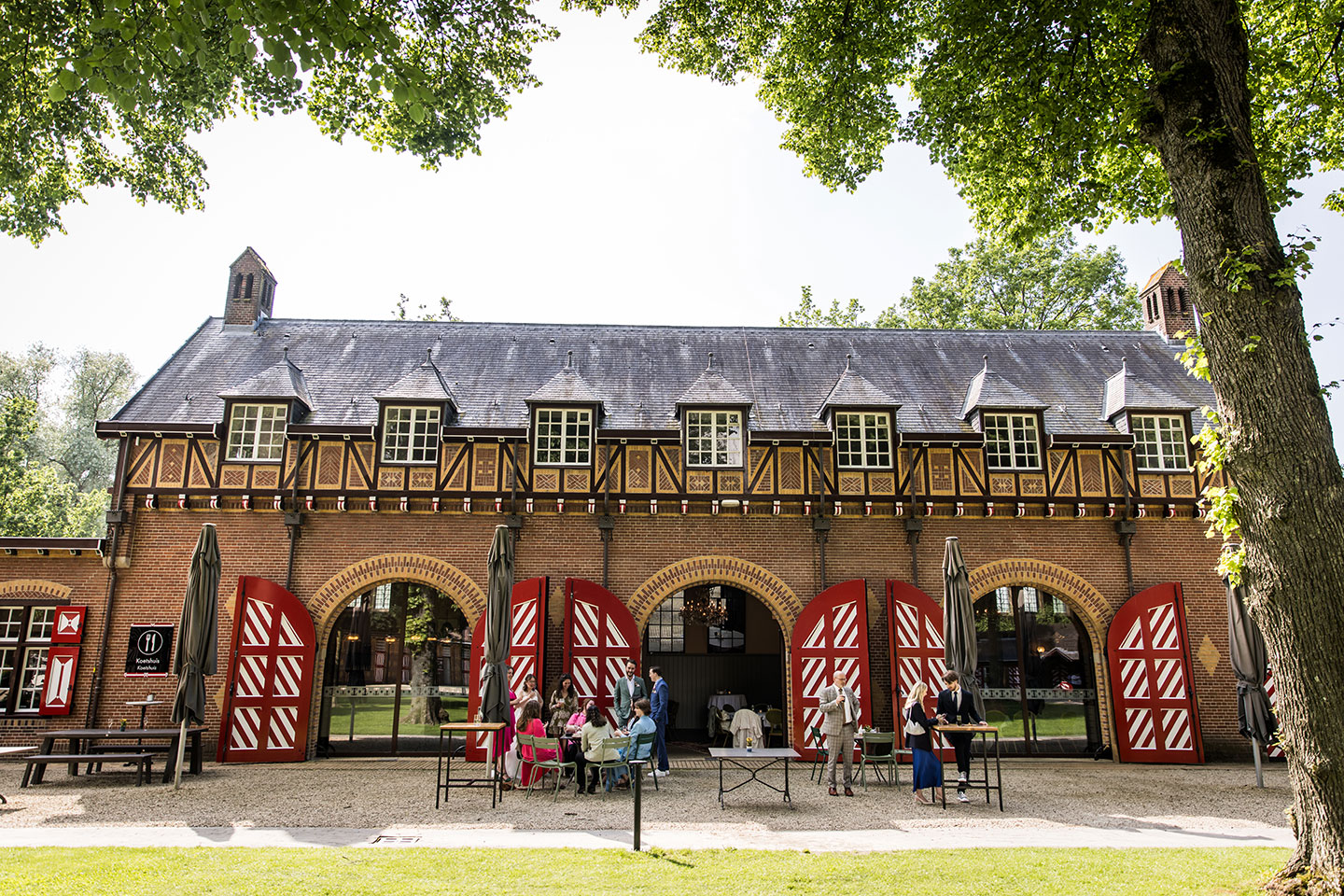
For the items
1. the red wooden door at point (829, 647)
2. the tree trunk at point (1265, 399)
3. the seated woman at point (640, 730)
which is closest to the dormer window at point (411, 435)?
the seated woman at point (640, 730)

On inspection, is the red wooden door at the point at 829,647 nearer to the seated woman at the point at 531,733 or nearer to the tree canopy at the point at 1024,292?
the seated woman at the point at 531,733

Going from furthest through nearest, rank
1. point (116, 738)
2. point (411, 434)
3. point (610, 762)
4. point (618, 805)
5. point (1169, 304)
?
point (1169, 304) < point (411, 434) < point (116, 738) < point (610, 762) < point (618, 805)

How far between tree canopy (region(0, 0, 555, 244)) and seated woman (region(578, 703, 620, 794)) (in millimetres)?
6982

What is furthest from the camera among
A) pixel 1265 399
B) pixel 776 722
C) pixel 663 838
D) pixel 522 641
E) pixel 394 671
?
pixel 776 722

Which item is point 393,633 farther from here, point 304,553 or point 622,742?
point 622,742

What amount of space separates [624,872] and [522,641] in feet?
25.4

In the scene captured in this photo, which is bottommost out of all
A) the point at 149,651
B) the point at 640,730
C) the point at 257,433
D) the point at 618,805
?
the point at 618,805

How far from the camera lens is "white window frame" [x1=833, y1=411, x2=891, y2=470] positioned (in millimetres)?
15172

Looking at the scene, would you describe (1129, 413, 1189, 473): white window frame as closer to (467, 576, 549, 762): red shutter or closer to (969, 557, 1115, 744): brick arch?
(969, 557, 1115, 744): brick arch

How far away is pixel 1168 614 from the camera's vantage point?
47.1 feet

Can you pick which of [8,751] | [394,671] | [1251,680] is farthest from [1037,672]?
[8,751]

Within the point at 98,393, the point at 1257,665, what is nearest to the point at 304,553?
the point at 1257,665

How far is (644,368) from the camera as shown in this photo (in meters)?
17.4

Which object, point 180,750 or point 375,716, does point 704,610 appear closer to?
point 375,716
